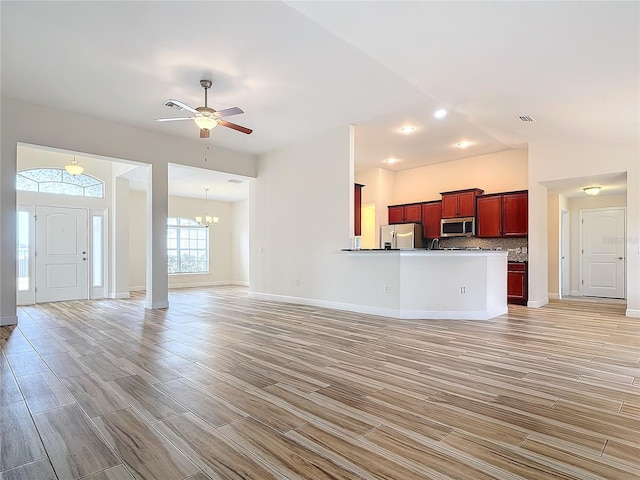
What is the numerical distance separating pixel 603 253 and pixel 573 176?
3541 millimetres

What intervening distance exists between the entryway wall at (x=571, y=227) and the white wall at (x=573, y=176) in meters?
1.28

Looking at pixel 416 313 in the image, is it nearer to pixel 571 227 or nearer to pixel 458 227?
pixel 458 227

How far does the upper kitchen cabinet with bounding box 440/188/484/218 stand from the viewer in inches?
→ 313

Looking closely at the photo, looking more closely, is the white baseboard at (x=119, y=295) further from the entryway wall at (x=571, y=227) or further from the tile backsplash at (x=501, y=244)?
the entryway wall at (x=571, y=227)

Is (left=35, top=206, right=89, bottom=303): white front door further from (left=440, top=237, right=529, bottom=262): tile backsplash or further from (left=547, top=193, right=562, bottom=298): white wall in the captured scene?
(left=547, top=193, right=562, bottom=298): white wall

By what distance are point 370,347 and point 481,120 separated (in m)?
4.24

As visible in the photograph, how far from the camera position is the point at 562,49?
11.3ft

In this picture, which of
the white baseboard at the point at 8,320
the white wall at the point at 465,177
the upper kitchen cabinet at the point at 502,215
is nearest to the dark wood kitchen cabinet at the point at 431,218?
the white wall at the point at 465,177

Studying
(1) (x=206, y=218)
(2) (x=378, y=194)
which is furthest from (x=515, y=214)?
(1) (x=206, y=218)

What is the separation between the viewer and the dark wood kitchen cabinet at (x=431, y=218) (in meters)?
8.55

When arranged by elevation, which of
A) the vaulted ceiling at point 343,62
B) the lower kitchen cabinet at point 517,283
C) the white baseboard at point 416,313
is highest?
the vaulted ceiling at point 343,62

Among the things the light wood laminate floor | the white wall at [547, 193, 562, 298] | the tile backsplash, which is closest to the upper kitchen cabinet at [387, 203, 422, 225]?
the tile backsplash

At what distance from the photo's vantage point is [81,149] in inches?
225

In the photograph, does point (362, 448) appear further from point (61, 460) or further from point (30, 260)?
point (30, 260)
